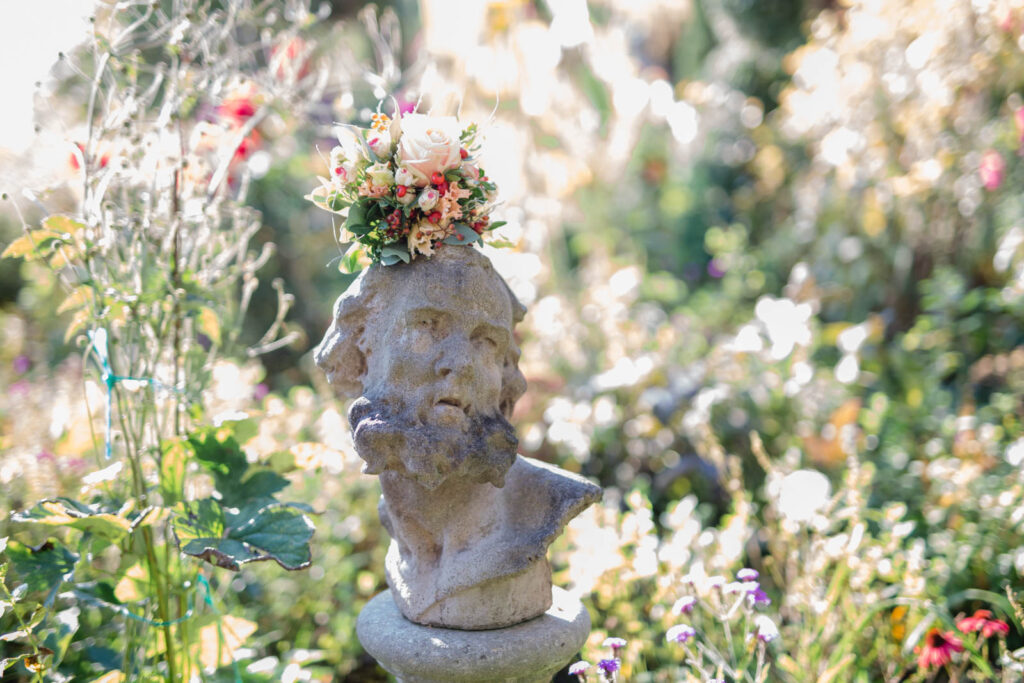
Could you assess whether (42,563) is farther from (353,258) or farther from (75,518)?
(353,258)

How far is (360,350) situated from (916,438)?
10.2ft

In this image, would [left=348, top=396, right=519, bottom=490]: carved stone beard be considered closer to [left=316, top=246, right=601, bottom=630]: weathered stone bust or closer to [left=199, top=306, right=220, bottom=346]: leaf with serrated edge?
[left=316, top=246, right=601, bottom=630]: weathered stone bust

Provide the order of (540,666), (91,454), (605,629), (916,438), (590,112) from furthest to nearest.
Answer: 1. (590,112)
2. (916,438)
3. (91,454)
4. (605,629)
5. (540,666)

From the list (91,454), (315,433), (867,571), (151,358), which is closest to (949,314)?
(867,571)

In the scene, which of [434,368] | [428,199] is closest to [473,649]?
[434,368]

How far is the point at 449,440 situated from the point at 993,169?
396 centimetres

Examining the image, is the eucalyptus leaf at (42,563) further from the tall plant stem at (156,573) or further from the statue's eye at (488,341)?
the statue's eye at (488,341)

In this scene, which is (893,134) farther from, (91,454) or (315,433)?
(91,454)

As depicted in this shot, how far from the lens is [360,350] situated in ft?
6.15

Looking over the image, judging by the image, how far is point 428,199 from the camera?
67.9 inches

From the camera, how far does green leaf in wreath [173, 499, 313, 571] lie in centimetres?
184

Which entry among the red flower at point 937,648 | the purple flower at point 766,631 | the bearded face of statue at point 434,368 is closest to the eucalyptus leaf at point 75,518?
the bearded face of statue at point 434,368

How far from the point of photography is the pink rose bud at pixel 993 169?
13.9 feet

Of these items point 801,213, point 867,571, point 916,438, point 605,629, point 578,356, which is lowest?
point 605,629
